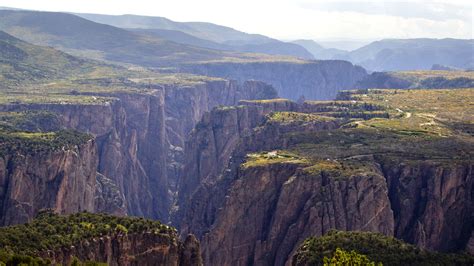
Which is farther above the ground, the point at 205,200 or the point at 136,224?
the point at 136,224

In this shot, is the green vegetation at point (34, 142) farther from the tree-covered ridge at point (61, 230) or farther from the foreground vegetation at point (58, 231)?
the tree-covered ridge at point (61, 230)

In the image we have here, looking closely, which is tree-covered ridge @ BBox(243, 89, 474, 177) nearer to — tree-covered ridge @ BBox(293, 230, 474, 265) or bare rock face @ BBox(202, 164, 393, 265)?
bare rock face @ BBox(202, 164, 393, 265)

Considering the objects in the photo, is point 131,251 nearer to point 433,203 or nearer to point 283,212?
point 283,212

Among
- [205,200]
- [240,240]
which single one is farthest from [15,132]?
[240,240]

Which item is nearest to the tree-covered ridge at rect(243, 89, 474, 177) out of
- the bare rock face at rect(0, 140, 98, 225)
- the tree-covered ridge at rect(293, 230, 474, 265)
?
the tree-covered ridge at rect(293, 230, 474, 265)

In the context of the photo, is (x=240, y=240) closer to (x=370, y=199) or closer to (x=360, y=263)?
(x=370, y=199)

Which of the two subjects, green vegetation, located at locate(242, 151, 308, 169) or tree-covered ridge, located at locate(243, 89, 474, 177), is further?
green vegetation, located at locate(242, 151, 308, 169)
